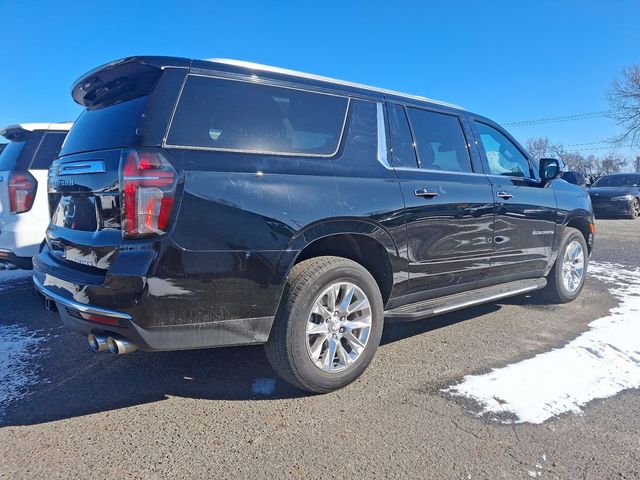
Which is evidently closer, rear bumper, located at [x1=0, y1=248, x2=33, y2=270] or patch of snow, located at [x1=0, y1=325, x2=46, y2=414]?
patch of snow, located at [x1=0, y1=325, x2=46, y2=414]

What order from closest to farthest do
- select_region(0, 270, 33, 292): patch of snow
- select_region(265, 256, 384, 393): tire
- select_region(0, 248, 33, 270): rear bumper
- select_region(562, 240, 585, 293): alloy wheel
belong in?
select_region(265, 256, 384, 393): tire
select_region(0, 248, 33, 270): rear bumper
select_region(562, 240, 585, 293): alloy wheel
select_region(0, 270, 33, 292): patch of snow

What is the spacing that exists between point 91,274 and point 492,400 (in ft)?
8.22

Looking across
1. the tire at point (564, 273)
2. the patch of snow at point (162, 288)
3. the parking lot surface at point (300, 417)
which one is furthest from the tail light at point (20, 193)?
the tire at point (564, 273)

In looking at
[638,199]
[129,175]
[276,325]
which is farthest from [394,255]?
[638,199]

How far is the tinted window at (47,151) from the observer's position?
5023 mm

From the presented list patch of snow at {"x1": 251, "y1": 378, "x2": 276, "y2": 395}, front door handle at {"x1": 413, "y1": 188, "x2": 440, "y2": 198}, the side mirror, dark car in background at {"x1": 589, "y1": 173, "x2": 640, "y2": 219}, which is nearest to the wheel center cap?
patch of snow at {"x1": 251, "y1": 378, "x2": 276, "y2": 395}

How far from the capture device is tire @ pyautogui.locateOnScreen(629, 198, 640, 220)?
53.6ft

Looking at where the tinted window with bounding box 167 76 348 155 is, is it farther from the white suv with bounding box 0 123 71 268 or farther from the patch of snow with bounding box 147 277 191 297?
the white suv with bounding box 0 123 71 268

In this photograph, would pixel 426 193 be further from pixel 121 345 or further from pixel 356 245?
pixel 121 345

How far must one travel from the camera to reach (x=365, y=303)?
3.07m

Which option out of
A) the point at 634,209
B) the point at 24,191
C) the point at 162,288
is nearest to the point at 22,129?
the point at 24,191

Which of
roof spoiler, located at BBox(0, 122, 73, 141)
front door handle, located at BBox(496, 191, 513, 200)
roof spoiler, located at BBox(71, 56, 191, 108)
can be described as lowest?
front door handle, located at BBox(496, 191, 513, 200)

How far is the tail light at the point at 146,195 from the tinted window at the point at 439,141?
205 cm

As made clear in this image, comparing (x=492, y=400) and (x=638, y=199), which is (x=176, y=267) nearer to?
(x=492, y=400)
